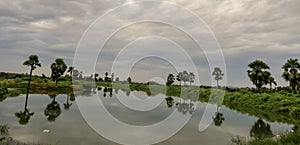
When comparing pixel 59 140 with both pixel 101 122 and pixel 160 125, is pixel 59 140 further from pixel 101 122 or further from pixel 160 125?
pixel 160 125

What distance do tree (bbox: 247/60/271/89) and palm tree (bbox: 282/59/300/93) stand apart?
5.78 meters

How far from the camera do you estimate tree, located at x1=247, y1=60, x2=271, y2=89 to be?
1965 inches

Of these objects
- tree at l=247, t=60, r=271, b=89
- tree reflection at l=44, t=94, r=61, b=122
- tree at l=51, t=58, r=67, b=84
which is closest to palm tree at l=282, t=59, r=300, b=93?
tree at l=247, t=60, r=271, b=89

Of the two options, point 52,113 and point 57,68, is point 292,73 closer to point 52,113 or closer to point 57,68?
point 52,113

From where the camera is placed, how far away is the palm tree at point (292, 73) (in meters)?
42.7

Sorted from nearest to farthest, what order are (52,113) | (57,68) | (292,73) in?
1. (52,113)
2. (292,73)
3. (57,68)

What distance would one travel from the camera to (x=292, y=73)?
42.8m

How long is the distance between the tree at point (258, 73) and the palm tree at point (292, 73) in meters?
5.78

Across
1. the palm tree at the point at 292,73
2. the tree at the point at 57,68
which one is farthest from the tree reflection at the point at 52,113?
the tree at the point at 57,68

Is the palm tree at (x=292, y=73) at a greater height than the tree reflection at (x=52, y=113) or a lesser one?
greater

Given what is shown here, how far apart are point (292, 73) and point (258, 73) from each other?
7600 mm

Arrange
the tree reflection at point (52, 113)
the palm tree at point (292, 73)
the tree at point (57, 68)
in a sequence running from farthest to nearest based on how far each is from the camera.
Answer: the tree at point (57, 68) → the palm tree at point (292, 73) → the tree reflection at point (52, 113)

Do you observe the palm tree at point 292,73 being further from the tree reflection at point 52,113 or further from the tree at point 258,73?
the tree reflection at point 52,113

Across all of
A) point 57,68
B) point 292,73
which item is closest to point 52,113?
point 292,73
